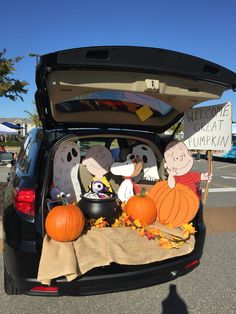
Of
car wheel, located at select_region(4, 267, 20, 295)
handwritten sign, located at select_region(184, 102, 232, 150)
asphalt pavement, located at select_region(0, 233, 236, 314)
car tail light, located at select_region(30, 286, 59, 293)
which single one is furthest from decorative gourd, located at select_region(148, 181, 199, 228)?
car wheel, located at select_region(4, 267, 20, 295)

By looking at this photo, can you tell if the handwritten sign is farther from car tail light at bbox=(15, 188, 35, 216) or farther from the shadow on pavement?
car tail light at bbox=(15, 188, 35, 216)

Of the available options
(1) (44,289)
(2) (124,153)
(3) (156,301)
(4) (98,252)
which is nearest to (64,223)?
(4) (98,252)

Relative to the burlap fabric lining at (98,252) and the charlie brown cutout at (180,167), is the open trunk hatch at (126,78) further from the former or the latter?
the burlap fabric lining at (98,252)

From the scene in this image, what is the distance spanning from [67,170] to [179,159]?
1.31 metres

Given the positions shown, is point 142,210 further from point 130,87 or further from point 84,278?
point 130,87

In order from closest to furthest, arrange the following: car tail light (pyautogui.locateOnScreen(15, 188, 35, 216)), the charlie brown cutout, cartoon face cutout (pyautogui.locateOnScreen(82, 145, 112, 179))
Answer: car tail light (pyautogui.locateOnScreen(15, 188, 35, 216)) < the charlie brown cutout < cartoon face cutout (pyautogui.locateOnScreen(82, 145, 112, 179))

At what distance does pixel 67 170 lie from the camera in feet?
12.7

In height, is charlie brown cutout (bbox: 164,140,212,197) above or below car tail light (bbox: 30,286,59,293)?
above

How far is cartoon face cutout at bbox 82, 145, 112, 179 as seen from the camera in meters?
4.07

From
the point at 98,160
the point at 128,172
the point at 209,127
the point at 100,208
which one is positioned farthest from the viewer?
the point at 98,160

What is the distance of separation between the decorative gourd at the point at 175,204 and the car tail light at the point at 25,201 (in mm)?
1378

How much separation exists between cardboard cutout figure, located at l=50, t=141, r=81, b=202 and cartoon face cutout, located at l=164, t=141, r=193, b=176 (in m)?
1.12

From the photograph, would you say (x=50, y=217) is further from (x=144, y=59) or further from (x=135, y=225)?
(x=144, y=59)

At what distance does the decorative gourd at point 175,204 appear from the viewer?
3281 millimetres
